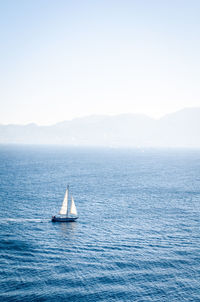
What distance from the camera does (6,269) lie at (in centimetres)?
5006

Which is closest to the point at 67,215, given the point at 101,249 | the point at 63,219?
the point at 63,219

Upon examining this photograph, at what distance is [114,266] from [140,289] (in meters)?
8.22

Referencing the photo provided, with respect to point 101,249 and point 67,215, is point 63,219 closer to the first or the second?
point 67,215

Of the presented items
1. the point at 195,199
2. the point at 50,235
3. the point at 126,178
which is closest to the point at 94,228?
the point at 50,235

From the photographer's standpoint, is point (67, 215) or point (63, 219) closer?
point (63, 219)

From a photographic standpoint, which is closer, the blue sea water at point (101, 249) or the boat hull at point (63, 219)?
the blue sea water at point (101, 249)

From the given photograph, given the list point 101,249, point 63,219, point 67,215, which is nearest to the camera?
point 101,249

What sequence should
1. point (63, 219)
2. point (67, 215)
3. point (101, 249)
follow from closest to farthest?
point (101, 249) < point (63, 219) < point (67, 215)

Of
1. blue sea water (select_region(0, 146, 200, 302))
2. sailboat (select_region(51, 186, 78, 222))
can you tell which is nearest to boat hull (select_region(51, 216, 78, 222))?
sailboat (select_region(51, 186, 78, 222))

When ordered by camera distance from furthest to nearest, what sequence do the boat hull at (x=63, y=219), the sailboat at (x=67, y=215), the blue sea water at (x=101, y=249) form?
the sailboat at (x=67, y=215), the boat hull at (x=63, y=219), the blue sea water at (x=101, y=249)

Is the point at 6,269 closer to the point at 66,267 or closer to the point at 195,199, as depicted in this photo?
the point at 66,267

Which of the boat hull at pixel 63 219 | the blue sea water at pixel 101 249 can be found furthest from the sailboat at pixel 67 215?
the blue sea water at pixel 101 249

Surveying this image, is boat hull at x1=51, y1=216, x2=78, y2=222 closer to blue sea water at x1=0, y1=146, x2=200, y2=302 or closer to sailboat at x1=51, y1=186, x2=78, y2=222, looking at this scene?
sailboat at x1=51, y1=186, x2=78, y2=222

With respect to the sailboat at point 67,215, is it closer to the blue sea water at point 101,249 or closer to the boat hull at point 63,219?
the boat hull at point 63,219
